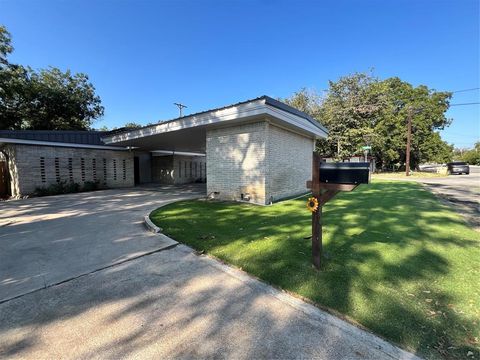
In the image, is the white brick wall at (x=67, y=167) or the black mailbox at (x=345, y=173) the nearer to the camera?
the black mailbox at (x=345, y=173)

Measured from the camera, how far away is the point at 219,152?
372 inches

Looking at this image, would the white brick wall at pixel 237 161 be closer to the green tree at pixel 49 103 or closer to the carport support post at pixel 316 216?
the carport support post at pixel 316 216

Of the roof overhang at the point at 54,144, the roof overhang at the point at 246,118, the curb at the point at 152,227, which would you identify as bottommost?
the curb at the point at 152,227

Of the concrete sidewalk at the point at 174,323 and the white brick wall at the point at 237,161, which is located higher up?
the white brick wall at the point at 237,161

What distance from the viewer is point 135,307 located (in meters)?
2.55

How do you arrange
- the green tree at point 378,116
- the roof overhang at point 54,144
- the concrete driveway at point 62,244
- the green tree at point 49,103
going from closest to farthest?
the concrete driveway at point 62,244, the roof overhang at point 54,144, the green tree at point 49,103, the green tree at point 378,116

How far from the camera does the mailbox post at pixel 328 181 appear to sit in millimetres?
2895

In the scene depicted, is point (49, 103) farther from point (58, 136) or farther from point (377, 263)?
point (377, 263)

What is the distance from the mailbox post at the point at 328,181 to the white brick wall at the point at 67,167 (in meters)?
14.4

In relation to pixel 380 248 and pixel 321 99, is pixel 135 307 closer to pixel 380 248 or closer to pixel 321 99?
pixel 380 248

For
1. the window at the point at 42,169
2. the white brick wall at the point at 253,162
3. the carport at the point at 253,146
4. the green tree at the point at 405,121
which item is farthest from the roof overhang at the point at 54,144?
the green tree at the point at 405,121

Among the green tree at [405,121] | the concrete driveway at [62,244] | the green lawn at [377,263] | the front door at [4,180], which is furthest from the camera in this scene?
the green tree at [405,121]

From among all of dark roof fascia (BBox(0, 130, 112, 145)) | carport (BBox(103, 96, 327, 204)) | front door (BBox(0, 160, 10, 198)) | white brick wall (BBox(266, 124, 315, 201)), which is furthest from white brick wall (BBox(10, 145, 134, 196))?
white brick wall (BBox(266, 124, 315, 201))

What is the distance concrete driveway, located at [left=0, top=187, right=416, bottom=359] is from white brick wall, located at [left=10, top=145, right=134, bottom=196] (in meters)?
10.3
